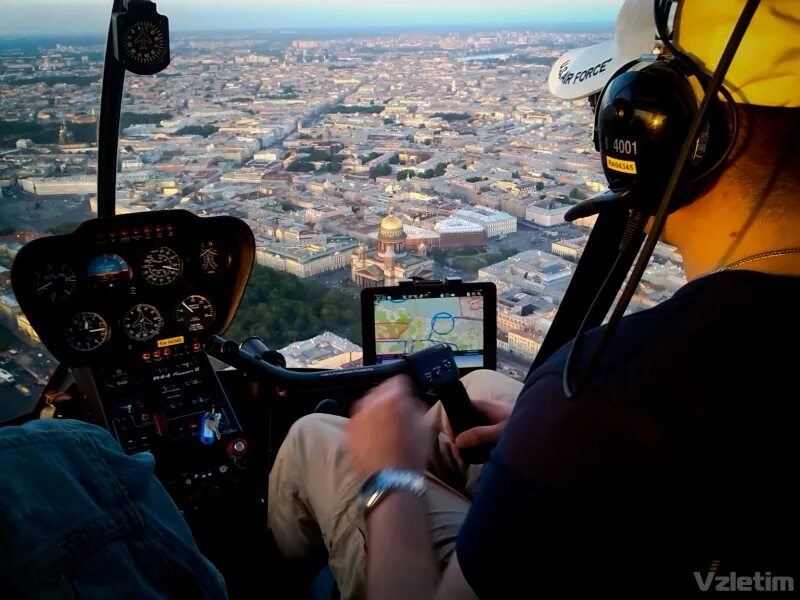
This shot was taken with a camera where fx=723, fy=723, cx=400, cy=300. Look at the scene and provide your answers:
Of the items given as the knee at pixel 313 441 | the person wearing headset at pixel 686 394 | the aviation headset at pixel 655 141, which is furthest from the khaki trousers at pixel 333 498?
the aviation headset at pixel 655 141

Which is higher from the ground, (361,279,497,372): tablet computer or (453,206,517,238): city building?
(453,206,517,238): city building

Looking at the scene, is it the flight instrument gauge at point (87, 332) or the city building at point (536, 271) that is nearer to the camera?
the flight instrument gauge at point (87, 332)

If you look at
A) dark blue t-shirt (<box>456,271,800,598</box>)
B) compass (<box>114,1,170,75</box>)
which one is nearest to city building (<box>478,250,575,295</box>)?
compass (<box>114,1,170,75</box>)

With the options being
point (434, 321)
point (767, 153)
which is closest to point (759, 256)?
point (767, 153)

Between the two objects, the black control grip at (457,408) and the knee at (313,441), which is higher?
the black control grip at (457,408)

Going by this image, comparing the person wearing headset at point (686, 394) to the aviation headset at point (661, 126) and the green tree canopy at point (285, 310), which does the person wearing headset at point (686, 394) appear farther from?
the green tree canopy at point (285, 310)

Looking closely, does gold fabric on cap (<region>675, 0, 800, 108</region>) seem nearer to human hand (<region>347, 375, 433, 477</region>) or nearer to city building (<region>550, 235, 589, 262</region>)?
human hand (<region>347, 375, 433, 477</region>)

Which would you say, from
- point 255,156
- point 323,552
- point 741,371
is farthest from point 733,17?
point 255,156
